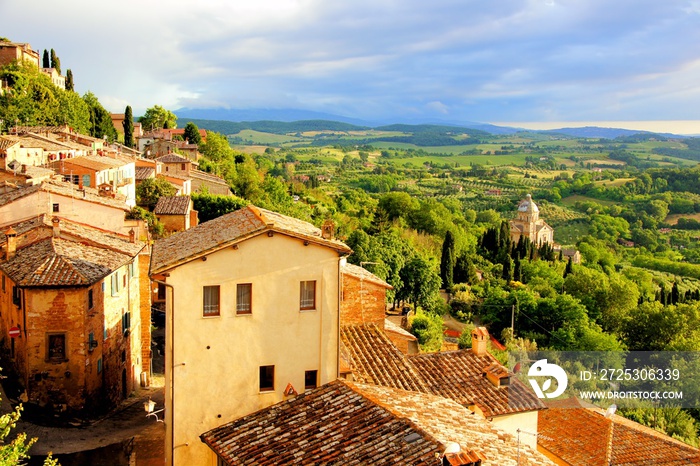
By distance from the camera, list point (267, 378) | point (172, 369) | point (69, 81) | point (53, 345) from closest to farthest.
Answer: point (172, 369) → point (267, 378) → point (53, 345) → point (69, 81)

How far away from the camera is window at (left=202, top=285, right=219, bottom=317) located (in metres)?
13.3

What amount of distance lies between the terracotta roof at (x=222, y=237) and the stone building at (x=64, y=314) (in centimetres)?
611

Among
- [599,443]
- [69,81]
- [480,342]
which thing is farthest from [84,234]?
[69,81]

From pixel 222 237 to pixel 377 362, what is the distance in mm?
5493

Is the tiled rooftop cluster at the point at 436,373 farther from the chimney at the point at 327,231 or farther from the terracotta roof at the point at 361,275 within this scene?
the chimney at the point at 327,231

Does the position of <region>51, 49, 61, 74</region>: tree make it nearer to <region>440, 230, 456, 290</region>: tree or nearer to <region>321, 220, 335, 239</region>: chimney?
<region>440, 230, 456, 290</region>: tree

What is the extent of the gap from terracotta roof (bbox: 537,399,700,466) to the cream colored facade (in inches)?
368

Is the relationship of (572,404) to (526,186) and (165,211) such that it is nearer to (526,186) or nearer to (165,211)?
(165,211)

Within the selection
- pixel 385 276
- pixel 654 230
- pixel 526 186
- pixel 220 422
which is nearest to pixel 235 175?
pixel 385 276

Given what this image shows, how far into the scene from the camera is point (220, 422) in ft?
44.2

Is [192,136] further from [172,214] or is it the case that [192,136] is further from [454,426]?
[454,426]

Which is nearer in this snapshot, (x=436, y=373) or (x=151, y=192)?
(x=436, y=373)

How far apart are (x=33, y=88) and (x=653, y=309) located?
6043 cm

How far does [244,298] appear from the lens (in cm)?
1356
